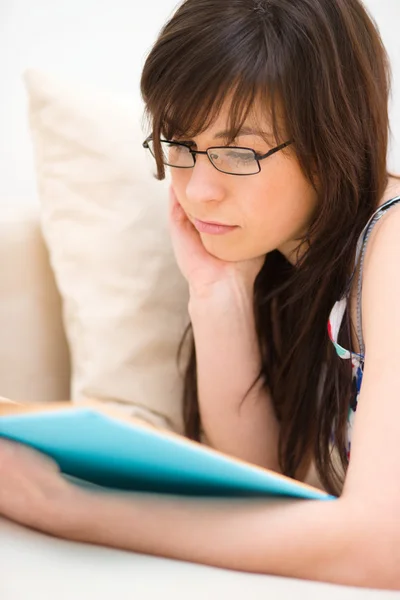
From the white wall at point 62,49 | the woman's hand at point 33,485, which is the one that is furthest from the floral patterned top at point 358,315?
the white wall at point 62,49

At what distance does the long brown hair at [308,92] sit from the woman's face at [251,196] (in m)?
0.02

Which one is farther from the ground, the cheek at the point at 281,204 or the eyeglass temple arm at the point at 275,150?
the eyeglass temple arm at the point at 275,150

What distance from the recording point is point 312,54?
3.03 ft

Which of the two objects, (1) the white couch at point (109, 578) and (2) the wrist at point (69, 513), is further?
(2) the wrist at point (69, 513)

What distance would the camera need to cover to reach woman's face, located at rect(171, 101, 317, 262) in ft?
3.14

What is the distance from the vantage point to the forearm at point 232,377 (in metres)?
1.24

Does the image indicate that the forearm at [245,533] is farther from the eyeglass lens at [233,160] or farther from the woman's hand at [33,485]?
the eyeglass lens at [233,160]

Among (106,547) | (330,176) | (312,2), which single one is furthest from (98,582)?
(312,2)

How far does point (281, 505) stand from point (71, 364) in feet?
2.36

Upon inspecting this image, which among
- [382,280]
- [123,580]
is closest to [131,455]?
[123,580]

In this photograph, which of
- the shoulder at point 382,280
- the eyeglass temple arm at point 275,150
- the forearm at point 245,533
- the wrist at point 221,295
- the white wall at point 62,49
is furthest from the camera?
the white wall at point 62,49

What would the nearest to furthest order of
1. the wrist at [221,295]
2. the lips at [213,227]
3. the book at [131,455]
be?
the book at [131,455] → the lips at [213,227] → the wrist at [221,295]

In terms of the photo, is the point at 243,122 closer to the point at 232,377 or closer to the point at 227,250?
the point at 227,250

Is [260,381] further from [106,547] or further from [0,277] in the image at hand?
[106,547]
